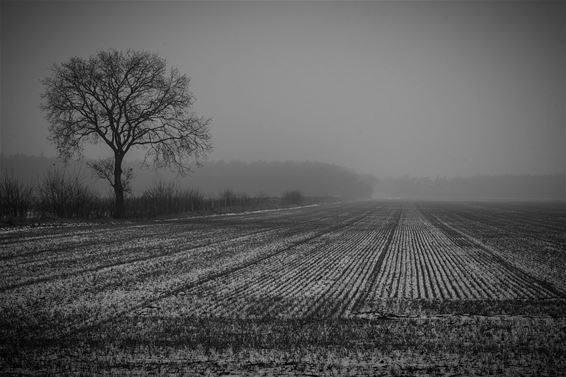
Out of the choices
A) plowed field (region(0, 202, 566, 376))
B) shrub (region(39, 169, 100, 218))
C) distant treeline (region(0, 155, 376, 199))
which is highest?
distant treeline (region(0, 155, 376, 199))

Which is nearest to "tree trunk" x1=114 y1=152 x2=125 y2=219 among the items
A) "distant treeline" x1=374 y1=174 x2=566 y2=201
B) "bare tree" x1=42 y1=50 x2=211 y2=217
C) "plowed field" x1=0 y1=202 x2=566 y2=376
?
"bare tree" x1=42 y1=50 x2=211 y2=217

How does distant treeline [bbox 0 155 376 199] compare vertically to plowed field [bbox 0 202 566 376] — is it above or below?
above

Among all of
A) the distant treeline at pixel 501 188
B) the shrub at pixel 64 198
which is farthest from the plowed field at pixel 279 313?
the distant treeline at pixel 501 188

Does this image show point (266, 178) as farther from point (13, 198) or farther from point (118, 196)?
point (13, 198)

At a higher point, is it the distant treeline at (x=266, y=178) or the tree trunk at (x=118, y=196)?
the distant treeline at (x=266, y=178)

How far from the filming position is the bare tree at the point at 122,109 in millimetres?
21984

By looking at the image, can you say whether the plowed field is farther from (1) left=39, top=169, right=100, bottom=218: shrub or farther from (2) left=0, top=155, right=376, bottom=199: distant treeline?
(2) left=0, top=155, right=376, bottom=199: distant treeline

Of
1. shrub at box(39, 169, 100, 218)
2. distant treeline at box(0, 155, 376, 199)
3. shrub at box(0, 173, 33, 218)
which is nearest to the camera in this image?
shrub at box(0, 173, 33, 218)

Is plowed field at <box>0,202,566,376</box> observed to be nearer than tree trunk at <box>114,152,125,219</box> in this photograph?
Yes

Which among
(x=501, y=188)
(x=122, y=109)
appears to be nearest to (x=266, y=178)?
(x=122, y=109)

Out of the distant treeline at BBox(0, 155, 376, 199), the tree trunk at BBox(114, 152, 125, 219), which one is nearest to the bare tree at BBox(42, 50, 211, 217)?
the tree trunk at BBox(114, 152, 125, 219)

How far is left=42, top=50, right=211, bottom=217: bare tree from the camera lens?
21984 millimetres

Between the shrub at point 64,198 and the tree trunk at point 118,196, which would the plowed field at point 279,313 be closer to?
the shrub at point 64,198

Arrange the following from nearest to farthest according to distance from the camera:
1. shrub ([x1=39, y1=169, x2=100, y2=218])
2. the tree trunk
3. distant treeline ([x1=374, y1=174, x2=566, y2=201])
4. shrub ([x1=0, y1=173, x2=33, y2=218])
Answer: shrub ([x1=0, y1=173, x2=33, y2=218]) < shrub ([x1=39, y1=169, x2=100, y2=218]) < the tree trunk < distant treeline ([x1=374, y1=174, x2=566, y2=201])
